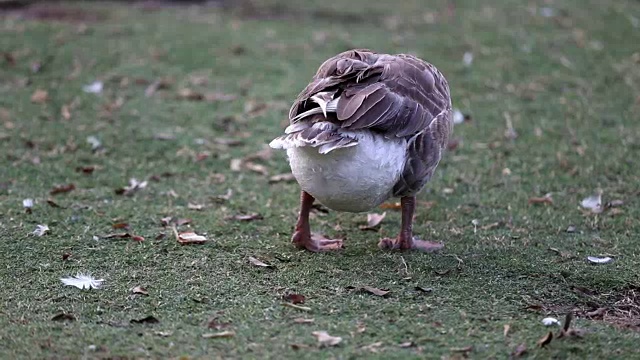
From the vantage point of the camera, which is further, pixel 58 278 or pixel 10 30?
pixel 10 30

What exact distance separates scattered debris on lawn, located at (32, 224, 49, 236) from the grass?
0.08 metres

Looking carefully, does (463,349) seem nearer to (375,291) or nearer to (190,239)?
(375,291)

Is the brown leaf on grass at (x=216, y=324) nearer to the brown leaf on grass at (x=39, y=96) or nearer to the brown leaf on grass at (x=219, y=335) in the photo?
the brown leaf on grass at (x=219, y=335)

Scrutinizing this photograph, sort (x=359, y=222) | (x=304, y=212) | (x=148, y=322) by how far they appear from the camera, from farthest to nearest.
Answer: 1. (x=359, y=222)
2. (x=304, y=212)
3. (x=148, y=322)

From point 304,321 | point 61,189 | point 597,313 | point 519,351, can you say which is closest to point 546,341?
point 519,351

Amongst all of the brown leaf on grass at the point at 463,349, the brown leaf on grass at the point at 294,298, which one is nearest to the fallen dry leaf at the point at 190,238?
the brown leaf on grass at the point at 294,298

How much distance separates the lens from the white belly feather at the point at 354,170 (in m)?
4.32

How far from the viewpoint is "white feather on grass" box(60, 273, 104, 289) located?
4.31 meters

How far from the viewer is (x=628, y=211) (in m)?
5.74

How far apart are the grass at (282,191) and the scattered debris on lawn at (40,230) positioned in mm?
84

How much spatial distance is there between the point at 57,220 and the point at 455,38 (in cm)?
636

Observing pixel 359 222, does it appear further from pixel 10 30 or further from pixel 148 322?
pixel 10 30

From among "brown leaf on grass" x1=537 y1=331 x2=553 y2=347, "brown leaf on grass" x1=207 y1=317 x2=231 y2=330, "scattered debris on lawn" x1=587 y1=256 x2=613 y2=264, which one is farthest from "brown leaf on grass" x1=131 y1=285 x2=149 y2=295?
"scattered debris on lawn" x1=587 y1=256 x2=613 y2=264

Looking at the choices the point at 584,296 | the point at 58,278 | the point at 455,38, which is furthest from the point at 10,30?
the point at 584,296
